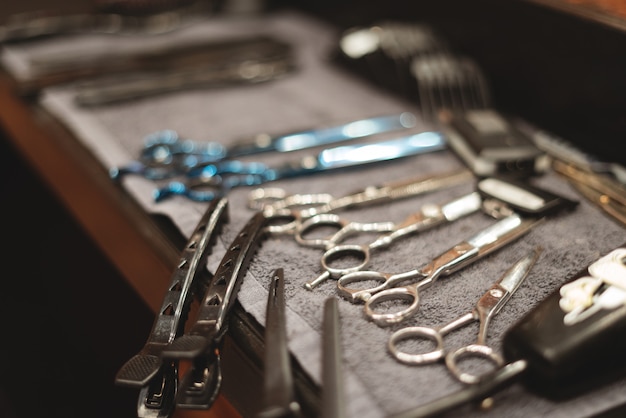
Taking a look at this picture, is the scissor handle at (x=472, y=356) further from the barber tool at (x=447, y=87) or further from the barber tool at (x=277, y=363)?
the barber tool at (x=447, y=87)

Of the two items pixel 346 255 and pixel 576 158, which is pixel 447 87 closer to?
pixel 576 158

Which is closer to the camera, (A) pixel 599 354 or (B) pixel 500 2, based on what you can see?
(A) pixel 599 354

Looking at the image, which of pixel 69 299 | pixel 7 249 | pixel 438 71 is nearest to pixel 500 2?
pixel 438 71

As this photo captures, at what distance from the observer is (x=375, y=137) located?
0.81m

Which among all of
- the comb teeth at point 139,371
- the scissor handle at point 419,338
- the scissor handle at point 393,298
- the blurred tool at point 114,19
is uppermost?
the blurred tool at point 114,19

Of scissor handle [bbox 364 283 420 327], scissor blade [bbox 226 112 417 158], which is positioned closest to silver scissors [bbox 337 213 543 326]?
scissor handle [bbox 364 283 420 327]

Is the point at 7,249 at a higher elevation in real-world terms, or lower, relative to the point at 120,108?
lower

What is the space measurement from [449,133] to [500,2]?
0.19 m

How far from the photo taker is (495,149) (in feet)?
2.27

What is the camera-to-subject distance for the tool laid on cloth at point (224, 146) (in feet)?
2.33

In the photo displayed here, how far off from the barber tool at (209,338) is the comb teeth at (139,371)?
0.5 inches

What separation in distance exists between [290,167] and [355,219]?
0.12 metres

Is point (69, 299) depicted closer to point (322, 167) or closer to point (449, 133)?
point (322, 167)

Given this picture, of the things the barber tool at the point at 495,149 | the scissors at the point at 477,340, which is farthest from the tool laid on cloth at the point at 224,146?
the scissors at the point at 477,340
